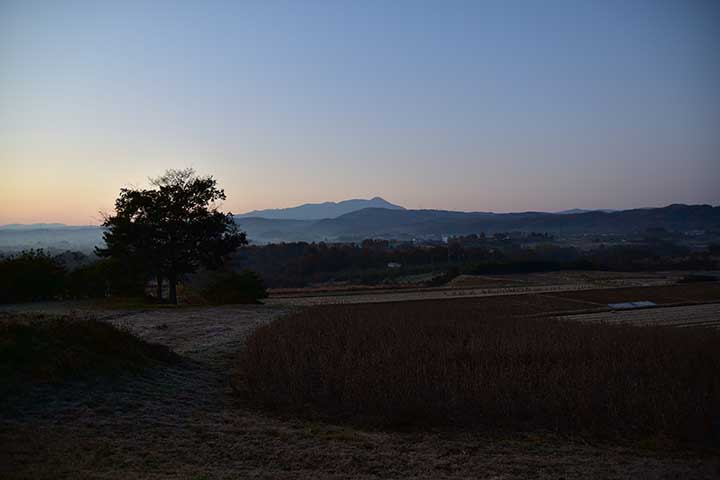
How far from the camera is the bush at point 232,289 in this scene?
36281 millimetres

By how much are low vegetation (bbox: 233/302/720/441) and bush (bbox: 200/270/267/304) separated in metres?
17.6

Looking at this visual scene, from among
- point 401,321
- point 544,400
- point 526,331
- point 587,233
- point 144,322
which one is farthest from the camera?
point 587,233

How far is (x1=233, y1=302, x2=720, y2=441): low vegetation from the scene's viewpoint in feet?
35.6

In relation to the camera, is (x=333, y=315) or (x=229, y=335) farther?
(x=333, y=315)

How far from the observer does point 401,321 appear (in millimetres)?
21734

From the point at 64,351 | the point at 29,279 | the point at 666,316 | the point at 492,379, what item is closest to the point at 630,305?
the point at 666,316

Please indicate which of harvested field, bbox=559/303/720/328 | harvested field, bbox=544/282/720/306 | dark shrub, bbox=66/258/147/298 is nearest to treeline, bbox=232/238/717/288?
harvested field, bbox=544/282/720/306

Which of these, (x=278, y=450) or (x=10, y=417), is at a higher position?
(x=10, y=417)

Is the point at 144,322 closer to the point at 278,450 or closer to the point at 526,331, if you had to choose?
the point at 526,331

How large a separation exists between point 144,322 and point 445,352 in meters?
13.5

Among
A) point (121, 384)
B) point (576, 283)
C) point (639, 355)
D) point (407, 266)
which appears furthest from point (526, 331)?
point (407, 266)

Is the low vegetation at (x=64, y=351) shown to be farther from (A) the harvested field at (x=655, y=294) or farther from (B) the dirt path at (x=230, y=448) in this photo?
(A) the harvested field at (x=655, y=294)

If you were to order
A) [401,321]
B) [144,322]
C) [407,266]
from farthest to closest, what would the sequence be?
[407,266] → [144,322] → [401,321]

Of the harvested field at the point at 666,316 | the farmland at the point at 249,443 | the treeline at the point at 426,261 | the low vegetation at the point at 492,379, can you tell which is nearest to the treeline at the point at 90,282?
the low vegetation at the point at 492,379
